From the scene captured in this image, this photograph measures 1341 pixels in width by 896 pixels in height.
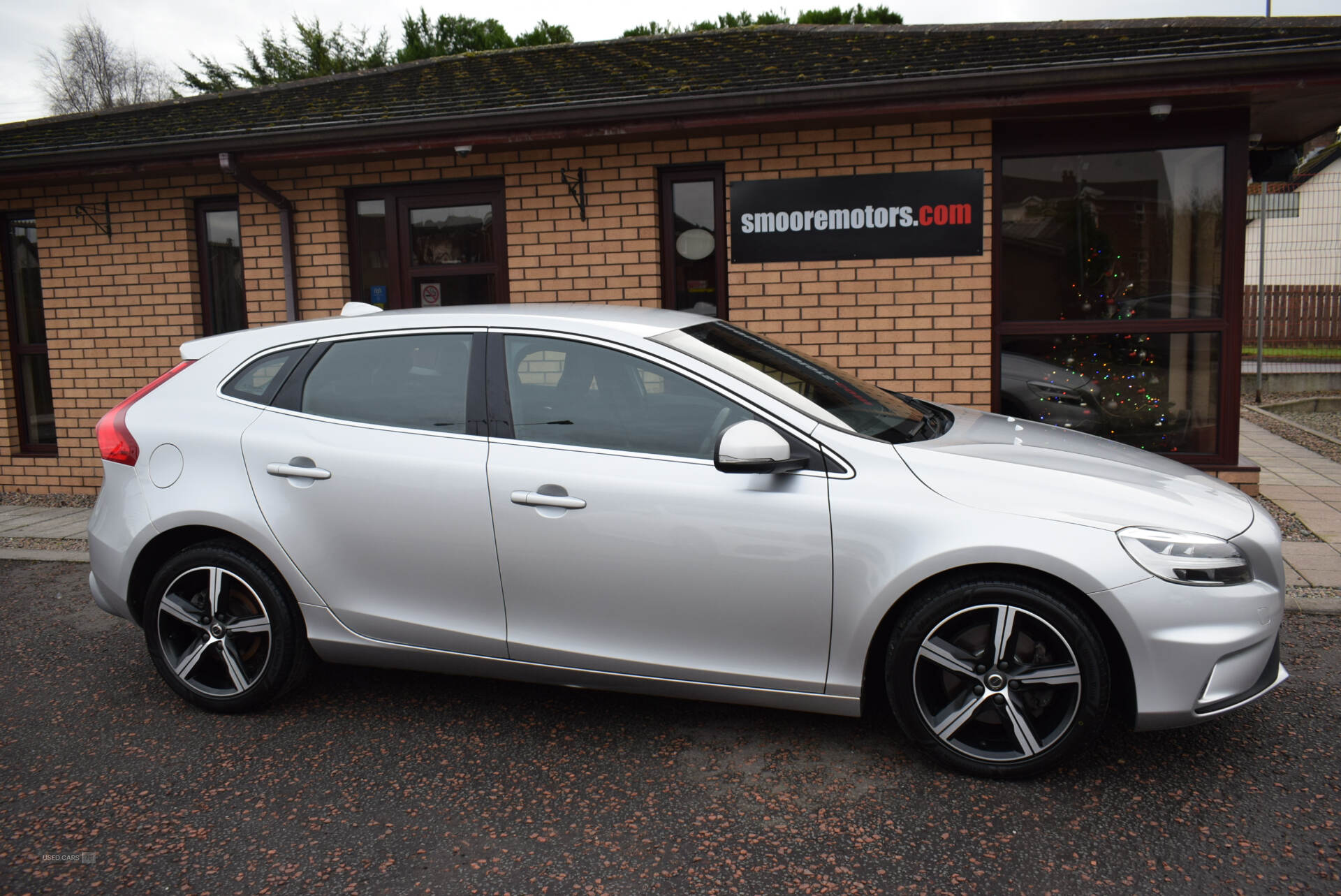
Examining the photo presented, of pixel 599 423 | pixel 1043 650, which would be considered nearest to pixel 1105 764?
pixel 1043 650

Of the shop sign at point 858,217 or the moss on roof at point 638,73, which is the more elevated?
the moss on roof at point 638,73

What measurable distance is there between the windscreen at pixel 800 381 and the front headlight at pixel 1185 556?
2.77 ft

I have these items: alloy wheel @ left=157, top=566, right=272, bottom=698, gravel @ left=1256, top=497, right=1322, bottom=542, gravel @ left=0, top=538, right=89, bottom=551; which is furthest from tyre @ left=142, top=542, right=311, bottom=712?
gravel @ left=1256, top=497, right=1322, bottom=542

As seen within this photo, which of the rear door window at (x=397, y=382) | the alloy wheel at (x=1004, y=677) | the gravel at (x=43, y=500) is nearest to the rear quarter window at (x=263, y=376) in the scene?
the rear door window at (x=397, y=382)

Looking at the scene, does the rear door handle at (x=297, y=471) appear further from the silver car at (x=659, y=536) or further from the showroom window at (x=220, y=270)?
the showroom window at (x=220, y=270)

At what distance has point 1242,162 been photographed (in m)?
6.80

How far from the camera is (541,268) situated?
310 inches

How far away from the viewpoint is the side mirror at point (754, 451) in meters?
3.14

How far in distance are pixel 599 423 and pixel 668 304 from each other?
441 centimetres

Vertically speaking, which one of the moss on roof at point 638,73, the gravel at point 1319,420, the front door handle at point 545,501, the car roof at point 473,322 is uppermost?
the moss on roof at point 638,73

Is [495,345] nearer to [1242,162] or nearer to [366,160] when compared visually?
[366,160]

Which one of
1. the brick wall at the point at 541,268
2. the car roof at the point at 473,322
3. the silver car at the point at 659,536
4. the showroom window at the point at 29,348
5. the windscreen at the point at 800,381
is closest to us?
the silver car at the point at 659,536

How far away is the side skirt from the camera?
132 inches

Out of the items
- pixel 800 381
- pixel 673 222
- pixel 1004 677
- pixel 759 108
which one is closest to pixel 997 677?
pixel 1004 677
